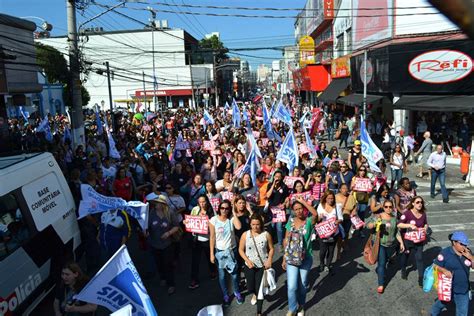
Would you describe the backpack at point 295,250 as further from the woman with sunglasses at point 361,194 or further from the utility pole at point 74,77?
the utility pole at point 74,77

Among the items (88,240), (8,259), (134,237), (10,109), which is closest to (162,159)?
(134,237)

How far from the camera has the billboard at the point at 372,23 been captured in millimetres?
21141

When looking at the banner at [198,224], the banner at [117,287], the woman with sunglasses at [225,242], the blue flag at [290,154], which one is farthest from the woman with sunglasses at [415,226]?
the banner at [117,287]

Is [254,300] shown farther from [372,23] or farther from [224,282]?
[372,23]

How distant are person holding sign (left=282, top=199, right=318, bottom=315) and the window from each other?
3.36 metres

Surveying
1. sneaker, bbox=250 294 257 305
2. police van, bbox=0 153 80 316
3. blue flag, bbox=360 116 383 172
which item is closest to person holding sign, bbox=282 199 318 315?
sneaker, bbox=250 294 257 305

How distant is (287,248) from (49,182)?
357 cm

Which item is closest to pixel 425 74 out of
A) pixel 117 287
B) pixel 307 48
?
pixel 117 287

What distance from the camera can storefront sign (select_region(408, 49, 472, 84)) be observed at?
17672mm

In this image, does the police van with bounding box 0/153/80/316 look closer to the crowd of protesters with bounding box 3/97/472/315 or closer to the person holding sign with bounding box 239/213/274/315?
the crowd of protesters with bounding box 3/97/472/315

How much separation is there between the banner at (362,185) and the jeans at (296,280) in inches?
138

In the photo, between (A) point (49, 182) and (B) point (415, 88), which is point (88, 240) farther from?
(B) point (415, 88)

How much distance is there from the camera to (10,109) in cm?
3706

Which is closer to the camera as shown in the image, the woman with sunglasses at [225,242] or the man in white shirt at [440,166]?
the woman with sunglasses at [225,242]
